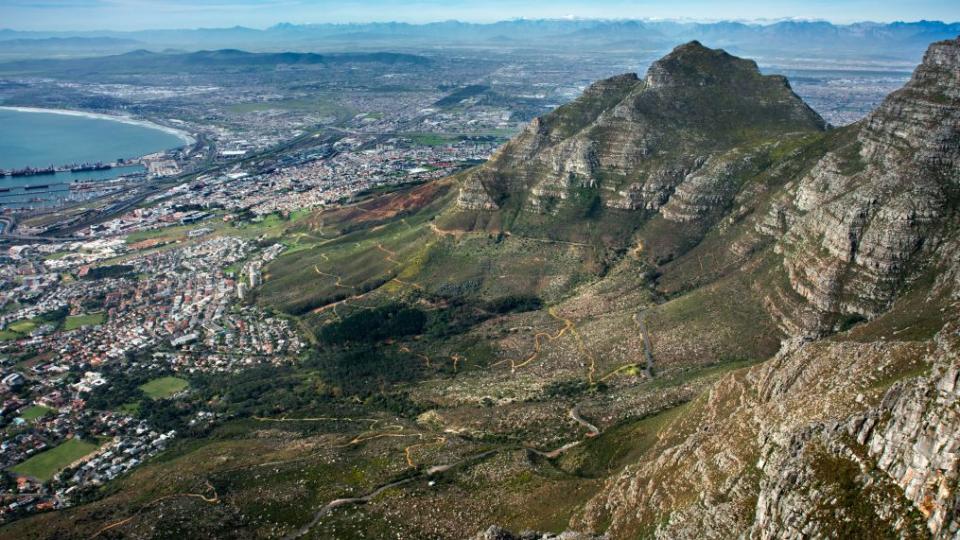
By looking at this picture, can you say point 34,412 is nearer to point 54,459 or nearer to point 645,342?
point 54,459

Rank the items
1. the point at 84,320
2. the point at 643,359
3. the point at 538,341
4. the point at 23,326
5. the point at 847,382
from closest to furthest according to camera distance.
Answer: the point at 847,382 → the point at 643,359 → the point at 538,341 → the point at 23,326 → the point at 84,320

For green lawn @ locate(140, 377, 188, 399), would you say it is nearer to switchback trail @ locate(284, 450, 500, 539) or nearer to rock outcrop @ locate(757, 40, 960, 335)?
switchback trail @ locate(284, 450, 500, 539)

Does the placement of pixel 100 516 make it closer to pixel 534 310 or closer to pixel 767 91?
pixel 534 310

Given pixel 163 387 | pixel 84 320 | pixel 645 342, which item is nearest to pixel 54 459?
pixel 163 387

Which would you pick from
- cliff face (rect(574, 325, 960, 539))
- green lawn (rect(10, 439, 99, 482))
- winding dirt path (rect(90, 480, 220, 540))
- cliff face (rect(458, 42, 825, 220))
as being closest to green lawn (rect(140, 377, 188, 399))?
green lawn (rect(10, 439, 99, 482))

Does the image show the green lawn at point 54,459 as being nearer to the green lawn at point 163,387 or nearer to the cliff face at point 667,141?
the green lawn at point 163,387

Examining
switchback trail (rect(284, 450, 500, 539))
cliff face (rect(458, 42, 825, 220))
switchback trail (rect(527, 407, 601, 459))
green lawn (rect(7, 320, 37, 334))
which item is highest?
cliff face (rect(458, 42, 825, 220))

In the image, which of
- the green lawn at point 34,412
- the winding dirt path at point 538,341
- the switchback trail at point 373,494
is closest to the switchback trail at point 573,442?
the switchback trail at point 373,494
